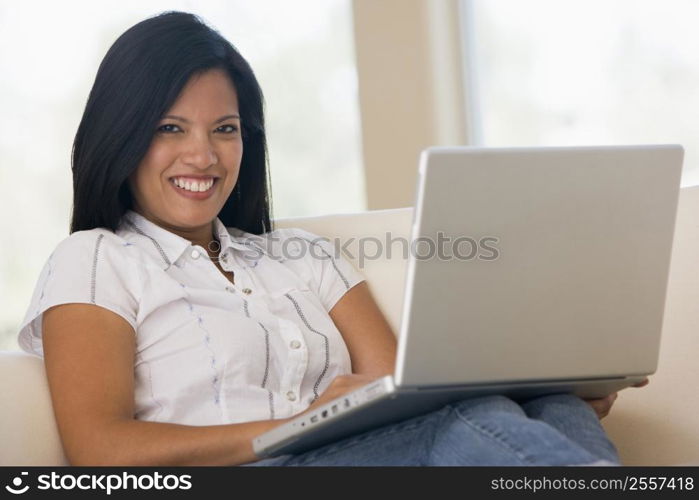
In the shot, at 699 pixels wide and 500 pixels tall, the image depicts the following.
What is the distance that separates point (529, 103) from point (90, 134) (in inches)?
82.6

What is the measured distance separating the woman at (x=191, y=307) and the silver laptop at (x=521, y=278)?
0.26 ft

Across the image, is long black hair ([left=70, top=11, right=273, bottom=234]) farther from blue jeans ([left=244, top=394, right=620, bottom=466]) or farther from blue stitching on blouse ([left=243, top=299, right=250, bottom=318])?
blue jeans ([left=244, top=394, right=620, bottom=466])

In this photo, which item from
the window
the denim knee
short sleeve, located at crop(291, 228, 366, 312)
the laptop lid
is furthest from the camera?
the window

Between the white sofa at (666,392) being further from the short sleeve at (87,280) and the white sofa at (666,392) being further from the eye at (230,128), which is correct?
the eye at (230,128)

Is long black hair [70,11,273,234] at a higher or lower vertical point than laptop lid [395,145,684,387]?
higher

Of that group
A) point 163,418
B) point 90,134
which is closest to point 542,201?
point 163,418

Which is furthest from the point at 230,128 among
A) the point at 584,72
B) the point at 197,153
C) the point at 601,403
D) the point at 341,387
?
the point at 584,72

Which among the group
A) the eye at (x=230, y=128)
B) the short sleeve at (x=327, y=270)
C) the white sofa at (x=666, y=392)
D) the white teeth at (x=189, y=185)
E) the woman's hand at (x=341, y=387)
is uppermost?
the eye at (x=230, y=128)

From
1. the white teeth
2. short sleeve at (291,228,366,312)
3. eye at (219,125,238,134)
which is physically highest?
eye at (219,125,238,134)

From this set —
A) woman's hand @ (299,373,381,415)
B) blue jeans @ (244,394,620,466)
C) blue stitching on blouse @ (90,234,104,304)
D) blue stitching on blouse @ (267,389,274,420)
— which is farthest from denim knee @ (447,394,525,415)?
blue stitching on blouse @ (90,234,104,304)

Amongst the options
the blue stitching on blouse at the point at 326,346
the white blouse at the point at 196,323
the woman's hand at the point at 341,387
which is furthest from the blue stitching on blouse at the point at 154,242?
the woman's hand at the point at 341,387

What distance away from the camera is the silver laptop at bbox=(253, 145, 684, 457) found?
1191mm

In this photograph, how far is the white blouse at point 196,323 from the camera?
1.63 metres

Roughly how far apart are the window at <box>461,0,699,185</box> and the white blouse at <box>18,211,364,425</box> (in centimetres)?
175
